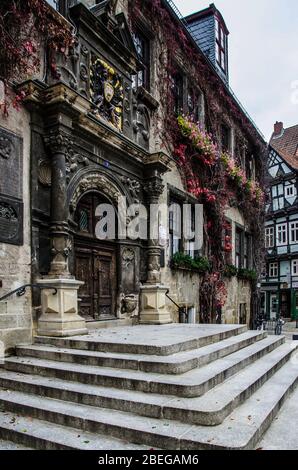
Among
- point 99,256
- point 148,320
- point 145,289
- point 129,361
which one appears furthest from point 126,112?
point 129,361

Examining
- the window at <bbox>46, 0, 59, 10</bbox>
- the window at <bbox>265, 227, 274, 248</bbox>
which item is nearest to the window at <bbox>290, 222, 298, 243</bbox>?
the window at <bbox>265, 227, 274, 248</bbox>

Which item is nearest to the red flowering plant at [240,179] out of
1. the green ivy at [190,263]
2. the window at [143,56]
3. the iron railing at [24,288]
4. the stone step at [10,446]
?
the green ivy at [190,263]

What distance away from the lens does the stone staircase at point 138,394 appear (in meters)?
3.35

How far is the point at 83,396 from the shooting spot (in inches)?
159

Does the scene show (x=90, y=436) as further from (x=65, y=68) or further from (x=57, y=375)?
(x=65, y=68)

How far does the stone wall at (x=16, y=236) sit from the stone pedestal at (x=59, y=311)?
9.2 inches

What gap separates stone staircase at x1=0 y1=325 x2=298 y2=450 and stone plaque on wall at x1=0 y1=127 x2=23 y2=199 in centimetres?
216

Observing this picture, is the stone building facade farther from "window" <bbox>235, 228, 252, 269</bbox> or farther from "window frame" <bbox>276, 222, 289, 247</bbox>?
"window frame" <bbox>276, 222, 289, 247</bbox>

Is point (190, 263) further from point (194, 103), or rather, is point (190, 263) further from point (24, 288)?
point (24, 288)

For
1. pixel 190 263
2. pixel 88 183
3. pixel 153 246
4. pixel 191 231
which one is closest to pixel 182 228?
pixel 191 231

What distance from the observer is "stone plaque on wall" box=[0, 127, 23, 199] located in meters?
5.71

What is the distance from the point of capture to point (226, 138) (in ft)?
49.6

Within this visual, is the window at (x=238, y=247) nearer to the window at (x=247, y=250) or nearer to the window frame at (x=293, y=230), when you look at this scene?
the window at (x=247, y=250)

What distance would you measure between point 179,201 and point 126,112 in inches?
130
